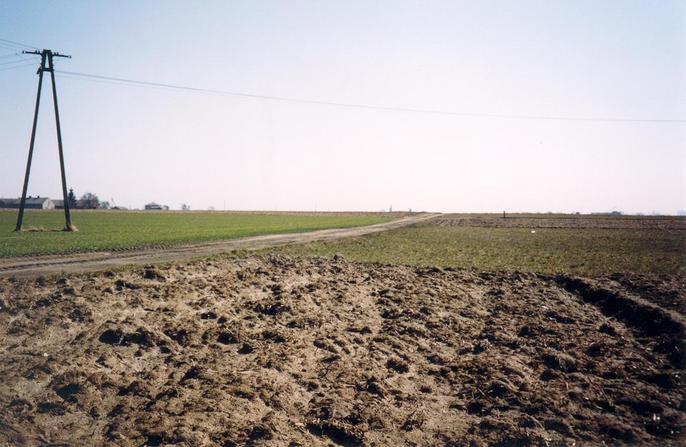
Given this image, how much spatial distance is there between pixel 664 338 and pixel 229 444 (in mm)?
10020

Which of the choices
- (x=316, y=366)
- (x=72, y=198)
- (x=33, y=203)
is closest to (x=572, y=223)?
(x=316, y=366)

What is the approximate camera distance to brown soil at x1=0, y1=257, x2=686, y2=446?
6.04 meters

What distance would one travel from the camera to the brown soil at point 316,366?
604 centimetres

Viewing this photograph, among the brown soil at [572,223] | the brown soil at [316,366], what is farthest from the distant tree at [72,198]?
the brown soil at [316,366]

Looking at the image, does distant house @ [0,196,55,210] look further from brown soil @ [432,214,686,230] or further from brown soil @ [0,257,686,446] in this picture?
brown soil @ [0,257,686,446]

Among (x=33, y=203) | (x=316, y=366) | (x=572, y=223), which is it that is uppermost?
(x=33, y=203)

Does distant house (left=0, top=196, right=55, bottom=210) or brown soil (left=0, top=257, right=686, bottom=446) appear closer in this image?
brown soil (left=0, top=257, right=686, bottom=446)

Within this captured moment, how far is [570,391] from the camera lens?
7340 mm

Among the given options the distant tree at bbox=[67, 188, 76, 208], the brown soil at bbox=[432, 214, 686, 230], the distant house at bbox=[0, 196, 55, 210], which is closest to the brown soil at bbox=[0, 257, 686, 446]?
the brown soil at bbox=[432, 214, 686, 230]

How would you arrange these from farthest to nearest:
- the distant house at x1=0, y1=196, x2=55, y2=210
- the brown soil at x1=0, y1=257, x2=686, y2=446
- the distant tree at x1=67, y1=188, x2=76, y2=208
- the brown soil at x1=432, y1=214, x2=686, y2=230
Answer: the distant house at x1=0, y1=196, x2=55, y2=210
the distant tree at x1=67, y1=188, x2=76, y2=208
the brown soil at x1=432, y1=214, x2=686, y2=230
the brown soil at x1=0, y1=257, x2=686, y2=446

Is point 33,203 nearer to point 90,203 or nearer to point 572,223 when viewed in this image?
point 90,203

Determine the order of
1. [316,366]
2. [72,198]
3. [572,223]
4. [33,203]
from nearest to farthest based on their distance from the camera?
[316,366] < [572,223] < [72,198] < [33,203]

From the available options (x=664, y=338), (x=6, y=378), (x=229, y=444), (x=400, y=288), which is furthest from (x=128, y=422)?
(x=664, y=338)

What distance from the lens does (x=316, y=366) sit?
8281mm
